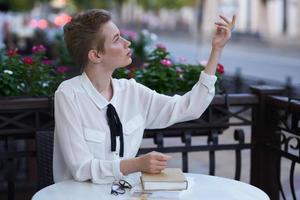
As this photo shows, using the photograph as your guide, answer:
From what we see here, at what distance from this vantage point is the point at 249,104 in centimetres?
406

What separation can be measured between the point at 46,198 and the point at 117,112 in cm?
60

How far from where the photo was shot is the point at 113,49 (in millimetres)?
2932

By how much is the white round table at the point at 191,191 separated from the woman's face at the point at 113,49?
0.59m

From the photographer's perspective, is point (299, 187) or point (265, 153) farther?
point (299, 187)

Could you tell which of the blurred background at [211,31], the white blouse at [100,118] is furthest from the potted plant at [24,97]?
the white blouse at [100,118]

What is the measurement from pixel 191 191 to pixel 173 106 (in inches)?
26.4

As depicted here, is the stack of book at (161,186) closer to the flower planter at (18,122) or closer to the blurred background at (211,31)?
the flower planter at (18,122)

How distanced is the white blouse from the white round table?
6 centimetres

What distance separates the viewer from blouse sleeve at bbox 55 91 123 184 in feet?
9.02

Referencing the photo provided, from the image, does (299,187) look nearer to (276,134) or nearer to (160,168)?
(276,134)

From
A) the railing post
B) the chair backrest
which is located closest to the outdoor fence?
the railing post

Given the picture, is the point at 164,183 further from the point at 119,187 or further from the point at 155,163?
the point at 119,187

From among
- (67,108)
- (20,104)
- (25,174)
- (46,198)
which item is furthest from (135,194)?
(25,174)

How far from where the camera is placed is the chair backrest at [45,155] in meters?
3.27
